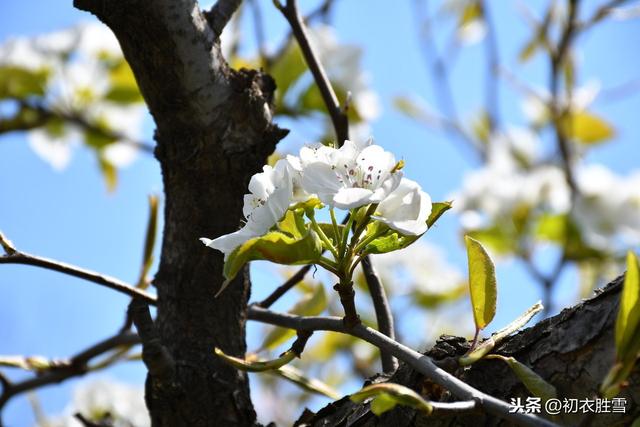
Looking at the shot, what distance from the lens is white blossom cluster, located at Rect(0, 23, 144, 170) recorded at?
180 centimetres

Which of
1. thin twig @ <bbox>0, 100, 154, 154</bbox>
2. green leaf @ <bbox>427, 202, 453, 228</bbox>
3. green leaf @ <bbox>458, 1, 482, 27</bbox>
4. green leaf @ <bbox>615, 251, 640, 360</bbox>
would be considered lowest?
green leaf @ <bbox>615, 251, 640, 360</bbox>

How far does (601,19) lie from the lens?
6.75ft

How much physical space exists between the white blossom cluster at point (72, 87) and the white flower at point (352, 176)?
118 centimetres

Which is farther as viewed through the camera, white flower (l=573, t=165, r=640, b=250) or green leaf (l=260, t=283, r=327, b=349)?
white flower (l=573, t=165, r=640, b=250)

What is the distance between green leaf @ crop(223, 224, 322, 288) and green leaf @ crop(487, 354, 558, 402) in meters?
0.18

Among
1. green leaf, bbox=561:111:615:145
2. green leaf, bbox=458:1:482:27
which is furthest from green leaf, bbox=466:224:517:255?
green leaf, bbox=458:1:482:27

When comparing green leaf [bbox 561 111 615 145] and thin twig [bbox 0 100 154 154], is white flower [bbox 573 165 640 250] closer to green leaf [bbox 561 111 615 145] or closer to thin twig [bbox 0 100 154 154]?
green leaf [bbox 561 111 615 145]

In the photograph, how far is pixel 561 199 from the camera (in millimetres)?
2148

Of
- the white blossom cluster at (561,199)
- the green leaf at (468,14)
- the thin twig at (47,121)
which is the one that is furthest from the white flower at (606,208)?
the thin twig at (47,121)

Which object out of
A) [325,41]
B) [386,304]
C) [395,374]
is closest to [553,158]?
[325,41]

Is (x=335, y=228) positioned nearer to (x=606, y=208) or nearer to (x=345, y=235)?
(x=345, y=235)

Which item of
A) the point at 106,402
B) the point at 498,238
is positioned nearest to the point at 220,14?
the point at 106,402

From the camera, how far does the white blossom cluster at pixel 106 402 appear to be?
166 centimetres

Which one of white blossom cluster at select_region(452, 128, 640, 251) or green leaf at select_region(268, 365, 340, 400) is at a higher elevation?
white blossom cluster at select_region(452, 128, 640, 251)
